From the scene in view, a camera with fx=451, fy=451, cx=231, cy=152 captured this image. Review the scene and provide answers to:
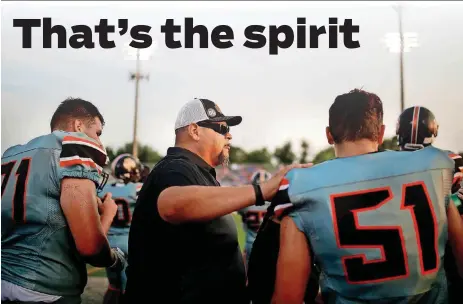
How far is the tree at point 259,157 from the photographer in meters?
60.2

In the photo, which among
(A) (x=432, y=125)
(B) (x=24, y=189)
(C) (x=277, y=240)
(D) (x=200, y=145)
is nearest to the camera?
(C) (x=277, y=240)

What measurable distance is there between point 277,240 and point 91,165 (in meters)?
0.81

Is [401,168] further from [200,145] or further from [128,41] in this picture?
[128,41]

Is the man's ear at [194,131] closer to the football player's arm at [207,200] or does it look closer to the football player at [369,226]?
the football player's arm at [207,200]

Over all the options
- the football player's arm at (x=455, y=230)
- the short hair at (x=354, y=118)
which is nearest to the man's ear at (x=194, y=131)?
the short hair at (x=354, y=118)

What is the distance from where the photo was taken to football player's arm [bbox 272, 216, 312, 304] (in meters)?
1.48

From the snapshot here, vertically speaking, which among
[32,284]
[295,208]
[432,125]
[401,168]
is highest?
[432,125]

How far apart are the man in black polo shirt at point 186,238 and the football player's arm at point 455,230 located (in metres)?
0.57

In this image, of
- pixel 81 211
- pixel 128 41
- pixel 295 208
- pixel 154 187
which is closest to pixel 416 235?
pixel 295 208

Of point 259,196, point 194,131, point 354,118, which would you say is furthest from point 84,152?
point 354,118

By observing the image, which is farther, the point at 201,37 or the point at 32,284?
the point at 201,37

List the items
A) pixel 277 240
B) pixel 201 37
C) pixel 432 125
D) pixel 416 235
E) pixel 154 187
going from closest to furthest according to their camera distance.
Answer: pixel 416 235 < pixel 277 240 < pixel 154 187 < pixel 432 125 < pixel 201 37

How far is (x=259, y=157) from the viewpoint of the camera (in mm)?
60844

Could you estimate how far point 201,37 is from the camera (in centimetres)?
291
